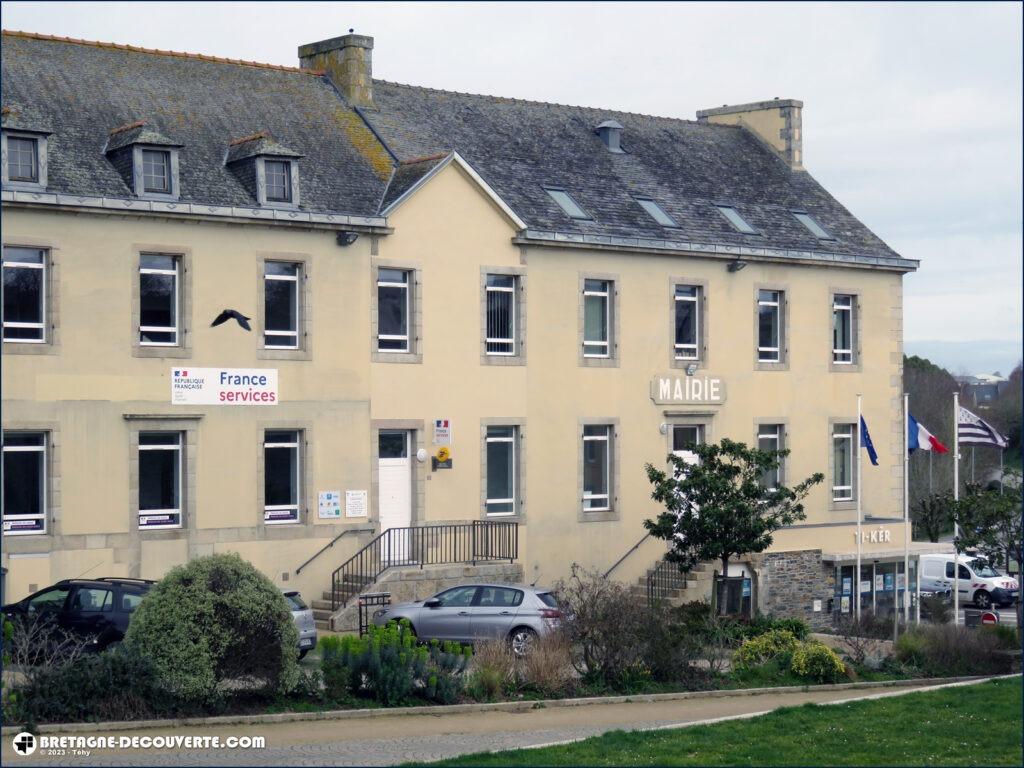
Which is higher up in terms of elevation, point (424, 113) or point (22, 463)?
point (424, 113)

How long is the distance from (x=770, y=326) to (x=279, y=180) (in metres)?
12.6

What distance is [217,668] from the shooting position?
59.7 ft

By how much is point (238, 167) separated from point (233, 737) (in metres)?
15.0

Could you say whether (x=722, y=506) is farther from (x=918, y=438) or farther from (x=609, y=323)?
(x=918, y=438)

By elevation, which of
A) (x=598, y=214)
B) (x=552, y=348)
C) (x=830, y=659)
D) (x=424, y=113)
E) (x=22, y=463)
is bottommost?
(x=830, y=659)

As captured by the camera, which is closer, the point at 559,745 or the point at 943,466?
the point at 559,745

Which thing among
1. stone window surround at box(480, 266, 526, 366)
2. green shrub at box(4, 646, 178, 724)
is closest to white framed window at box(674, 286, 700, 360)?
stone window surround at box(480, 266, 526, 366)

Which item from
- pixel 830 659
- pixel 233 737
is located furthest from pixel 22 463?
pixel 830 659

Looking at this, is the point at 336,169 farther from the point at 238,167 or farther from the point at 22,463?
the point at 22,463

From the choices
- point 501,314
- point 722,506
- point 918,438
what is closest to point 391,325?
point 501,314

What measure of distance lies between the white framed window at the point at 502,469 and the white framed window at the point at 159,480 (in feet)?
21.6

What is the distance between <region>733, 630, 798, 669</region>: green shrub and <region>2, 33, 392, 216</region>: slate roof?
1064cm

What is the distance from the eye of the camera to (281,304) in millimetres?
29719

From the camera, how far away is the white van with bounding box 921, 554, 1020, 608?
4472 cm
